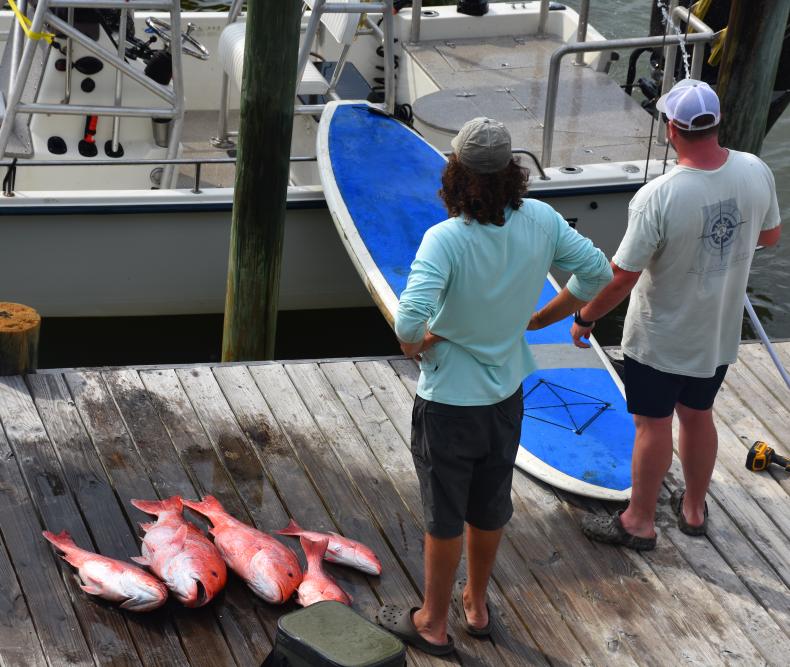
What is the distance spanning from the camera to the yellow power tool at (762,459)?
5.10 metres

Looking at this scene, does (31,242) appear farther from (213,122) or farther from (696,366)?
(696,366)

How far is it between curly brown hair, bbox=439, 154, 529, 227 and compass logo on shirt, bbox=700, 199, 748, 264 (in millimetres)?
884

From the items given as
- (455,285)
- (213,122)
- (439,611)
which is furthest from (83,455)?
(213,122)

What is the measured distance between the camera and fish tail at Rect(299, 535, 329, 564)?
168 inches

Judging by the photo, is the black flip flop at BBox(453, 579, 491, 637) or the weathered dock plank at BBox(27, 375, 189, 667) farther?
the black flip flop at BBox(453, 579, 491, 637)

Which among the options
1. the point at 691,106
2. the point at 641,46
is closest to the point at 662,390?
the point at 691,106

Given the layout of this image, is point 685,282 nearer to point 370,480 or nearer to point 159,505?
point 370,480

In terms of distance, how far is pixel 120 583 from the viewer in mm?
4020

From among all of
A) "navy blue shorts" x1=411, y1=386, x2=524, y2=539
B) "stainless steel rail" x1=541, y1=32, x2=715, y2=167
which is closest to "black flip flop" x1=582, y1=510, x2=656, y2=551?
"navy blue shorts" x1=411, y1=386, x2=524, y2=539

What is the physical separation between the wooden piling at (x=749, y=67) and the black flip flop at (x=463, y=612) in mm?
3726

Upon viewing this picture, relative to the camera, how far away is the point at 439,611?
3.90 m

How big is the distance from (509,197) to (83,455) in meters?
2.41

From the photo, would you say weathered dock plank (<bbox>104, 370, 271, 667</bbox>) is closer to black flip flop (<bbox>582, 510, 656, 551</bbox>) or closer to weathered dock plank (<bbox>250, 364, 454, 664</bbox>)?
weathered dock plank (<bbox>250, 364, 454, 664</bbox>)

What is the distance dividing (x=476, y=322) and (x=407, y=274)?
3.28 meters
